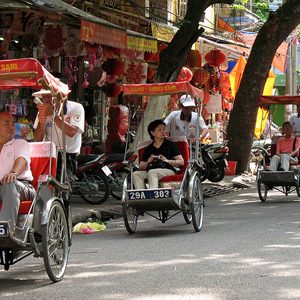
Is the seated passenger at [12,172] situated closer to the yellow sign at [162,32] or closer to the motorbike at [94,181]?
the motorbike at [94,181]

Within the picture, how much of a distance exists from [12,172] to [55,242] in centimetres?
74

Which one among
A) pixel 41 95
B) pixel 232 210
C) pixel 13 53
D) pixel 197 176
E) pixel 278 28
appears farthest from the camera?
pixel 278 28

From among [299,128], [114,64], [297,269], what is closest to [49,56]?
[114,64]

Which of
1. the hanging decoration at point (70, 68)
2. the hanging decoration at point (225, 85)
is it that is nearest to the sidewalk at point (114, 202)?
the hanging decoration at point (70, 68)

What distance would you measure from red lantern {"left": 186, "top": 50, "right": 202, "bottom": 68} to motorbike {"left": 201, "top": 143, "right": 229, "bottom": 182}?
2.81 meters

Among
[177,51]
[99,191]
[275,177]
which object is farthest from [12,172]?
[177,51]

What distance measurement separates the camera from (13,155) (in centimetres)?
687

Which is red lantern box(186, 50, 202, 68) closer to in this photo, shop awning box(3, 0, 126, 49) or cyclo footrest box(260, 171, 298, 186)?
shop awning box(3, 0, 126, 49)

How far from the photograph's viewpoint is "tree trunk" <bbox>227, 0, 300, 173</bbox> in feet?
57.7

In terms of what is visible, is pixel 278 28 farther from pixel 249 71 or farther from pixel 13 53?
pixel 13 53

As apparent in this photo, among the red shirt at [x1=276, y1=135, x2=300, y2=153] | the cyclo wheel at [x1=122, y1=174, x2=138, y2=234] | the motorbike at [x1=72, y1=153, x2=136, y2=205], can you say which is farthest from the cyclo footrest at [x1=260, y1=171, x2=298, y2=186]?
the cyclo wheel at [x1=122, y1=174, x2=138, y2=234]

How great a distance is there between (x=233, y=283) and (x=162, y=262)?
4.13 ft

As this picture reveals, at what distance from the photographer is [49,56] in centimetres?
1429

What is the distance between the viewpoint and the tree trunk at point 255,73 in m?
17.6
